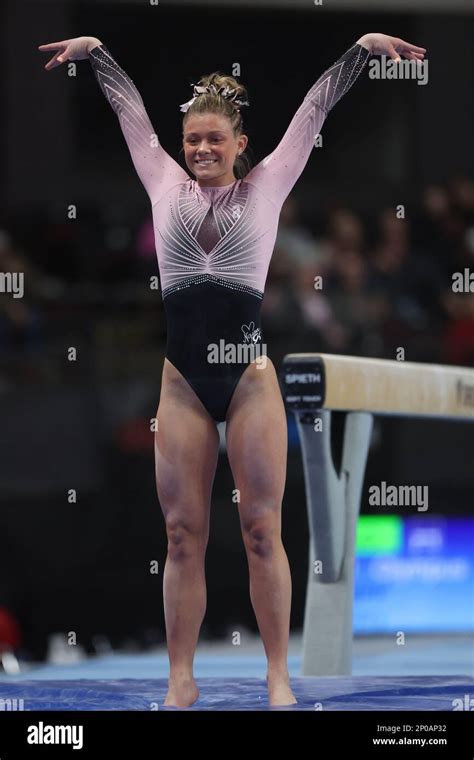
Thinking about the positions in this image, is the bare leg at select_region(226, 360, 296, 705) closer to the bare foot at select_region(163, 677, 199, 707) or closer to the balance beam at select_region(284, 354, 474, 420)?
the bare foot at select_region(163, 677, 199, 707)

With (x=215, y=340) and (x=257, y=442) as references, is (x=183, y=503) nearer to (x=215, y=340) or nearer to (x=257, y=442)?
(x=257, y=442)

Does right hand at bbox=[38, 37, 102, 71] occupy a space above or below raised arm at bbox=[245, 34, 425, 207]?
above

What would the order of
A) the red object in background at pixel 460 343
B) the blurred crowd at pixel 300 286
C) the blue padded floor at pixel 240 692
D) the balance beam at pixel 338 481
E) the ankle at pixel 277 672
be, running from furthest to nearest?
the blurred crowd at pixel 300 286 → the red object in background at pixel 460 343 → the balance beam at pixel 338 481 → the ankle at pixel 277 672 → the blue padded floor at pixel 240 692

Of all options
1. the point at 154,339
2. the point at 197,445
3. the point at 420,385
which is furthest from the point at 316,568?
the point at 154,339

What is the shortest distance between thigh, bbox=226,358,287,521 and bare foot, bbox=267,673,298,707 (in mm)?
479

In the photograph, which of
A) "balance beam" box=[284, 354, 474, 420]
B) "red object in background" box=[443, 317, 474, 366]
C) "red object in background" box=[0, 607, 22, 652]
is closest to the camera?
"balance beam" box=[284, 354, 474, 420]

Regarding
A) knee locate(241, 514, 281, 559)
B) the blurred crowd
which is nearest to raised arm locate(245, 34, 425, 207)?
knee locate(241, 514, 281, 559)

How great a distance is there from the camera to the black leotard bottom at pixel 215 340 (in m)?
3.60

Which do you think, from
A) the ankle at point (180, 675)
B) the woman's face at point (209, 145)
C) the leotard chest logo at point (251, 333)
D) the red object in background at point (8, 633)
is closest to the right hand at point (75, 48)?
the woman's face at point (209, 145)

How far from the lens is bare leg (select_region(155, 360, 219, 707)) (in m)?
3.61

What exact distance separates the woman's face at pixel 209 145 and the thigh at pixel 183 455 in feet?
2.04

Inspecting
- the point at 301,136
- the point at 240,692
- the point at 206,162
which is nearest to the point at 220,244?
the point at 206,162

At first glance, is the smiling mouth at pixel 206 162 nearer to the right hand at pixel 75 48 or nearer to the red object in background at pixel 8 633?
the right hand at pixel 75 48

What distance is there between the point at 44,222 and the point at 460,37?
14.6 feet
